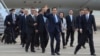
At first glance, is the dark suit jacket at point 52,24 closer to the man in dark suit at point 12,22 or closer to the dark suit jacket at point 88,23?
the dark suit jacket at point 88,23

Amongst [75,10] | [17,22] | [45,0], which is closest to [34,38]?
[17,22]

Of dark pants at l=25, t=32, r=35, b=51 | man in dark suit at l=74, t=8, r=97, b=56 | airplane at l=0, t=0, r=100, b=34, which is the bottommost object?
dark pants at l=25, t=32, r=35, b=51

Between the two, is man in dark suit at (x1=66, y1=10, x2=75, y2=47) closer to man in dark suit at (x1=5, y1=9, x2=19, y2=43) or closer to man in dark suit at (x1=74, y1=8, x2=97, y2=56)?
man in dark suit at (x1=5, y1=9, x2=19, y2=43)

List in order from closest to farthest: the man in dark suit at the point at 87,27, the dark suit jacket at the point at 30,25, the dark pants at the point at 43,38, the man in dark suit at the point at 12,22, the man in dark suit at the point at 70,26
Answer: the man in dark suit at the point at 87,27 < the dark pants at the point at 43,38 < the dark suit jacket at the point at 30,25 < the man in dark suit at the point at 70,26 < the man in dark suit at the point at 12,22

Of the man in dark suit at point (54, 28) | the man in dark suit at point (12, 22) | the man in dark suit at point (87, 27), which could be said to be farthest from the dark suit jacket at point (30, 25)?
the man in dark suit at point (12, 22)

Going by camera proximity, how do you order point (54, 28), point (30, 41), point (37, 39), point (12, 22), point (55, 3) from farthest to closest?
point (55, 3), point (12, 22), point (37, 39), point (30, 41), point (54, 28)

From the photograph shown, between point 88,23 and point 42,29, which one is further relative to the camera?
point 42,29

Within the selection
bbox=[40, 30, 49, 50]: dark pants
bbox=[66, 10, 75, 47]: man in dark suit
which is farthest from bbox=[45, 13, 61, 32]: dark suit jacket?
bbox=[66, 10, 75, 47]: man in dark suit

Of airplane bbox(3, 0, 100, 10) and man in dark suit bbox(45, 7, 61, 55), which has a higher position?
airplane bbox(3, 0, 100, 10)

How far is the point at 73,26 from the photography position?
16.9 metres

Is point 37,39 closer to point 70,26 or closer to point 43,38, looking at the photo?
point 43,38

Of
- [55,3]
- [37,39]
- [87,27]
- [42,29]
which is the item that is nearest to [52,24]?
[42,29]

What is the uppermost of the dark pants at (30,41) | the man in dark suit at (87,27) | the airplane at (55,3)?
the airplane at (55,3)

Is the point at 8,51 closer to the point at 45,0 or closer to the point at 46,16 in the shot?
the point at 46,16
